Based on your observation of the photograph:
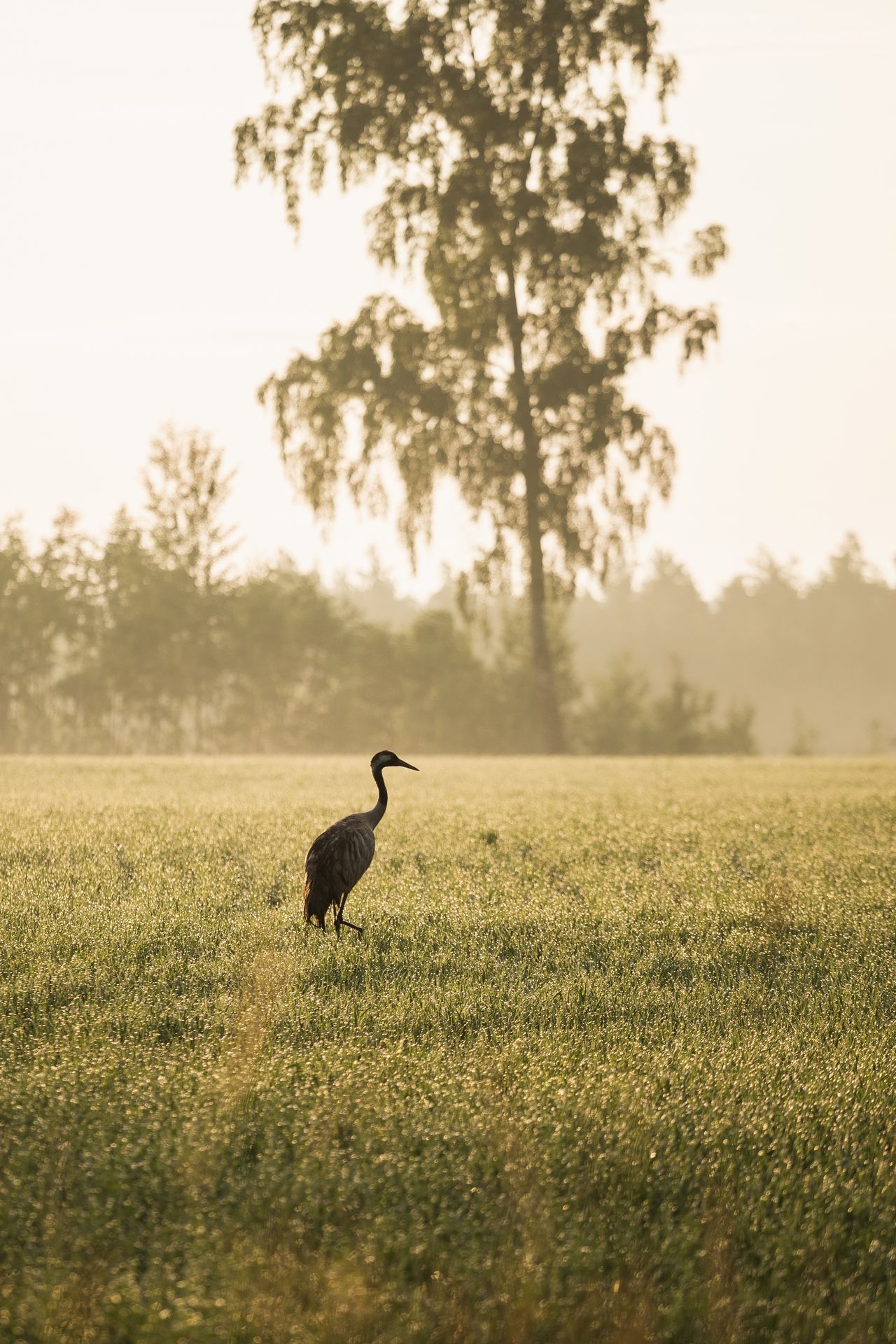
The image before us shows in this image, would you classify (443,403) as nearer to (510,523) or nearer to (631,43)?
(510,523)

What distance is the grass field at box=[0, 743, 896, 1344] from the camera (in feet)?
10.7

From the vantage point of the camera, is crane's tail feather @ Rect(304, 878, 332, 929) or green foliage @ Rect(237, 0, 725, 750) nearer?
crane's tail feather @ Rect(304, 878, 332, 929)

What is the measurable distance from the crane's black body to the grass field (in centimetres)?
20

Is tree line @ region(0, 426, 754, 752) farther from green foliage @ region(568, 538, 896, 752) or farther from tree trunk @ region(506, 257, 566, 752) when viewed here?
green foliage @ region(568, 538, 896, 752)

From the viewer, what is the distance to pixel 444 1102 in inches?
167

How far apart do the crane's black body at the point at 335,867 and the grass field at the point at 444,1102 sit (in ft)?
0.65

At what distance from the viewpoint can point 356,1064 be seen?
14.9 feet

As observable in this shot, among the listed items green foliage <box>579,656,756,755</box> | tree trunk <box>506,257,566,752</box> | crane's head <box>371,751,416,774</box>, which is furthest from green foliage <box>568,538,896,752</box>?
crane's head <box>371,751,416,774</box>

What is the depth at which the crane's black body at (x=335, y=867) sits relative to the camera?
249 inches

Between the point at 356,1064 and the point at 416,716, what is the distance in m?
42.6

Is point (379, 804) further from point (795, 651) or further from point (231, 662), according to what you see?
point (795, 651)

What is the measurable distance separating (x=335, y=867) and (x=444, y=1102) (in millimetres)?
2306

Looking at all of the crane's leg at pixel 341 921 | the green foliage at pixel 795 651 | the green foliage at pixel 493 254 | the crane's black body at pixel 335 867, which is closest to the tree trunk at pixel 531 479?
the green foliage at pixel 493 254

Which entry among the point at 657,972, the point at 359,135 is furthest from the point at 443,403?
the point at 657,972
